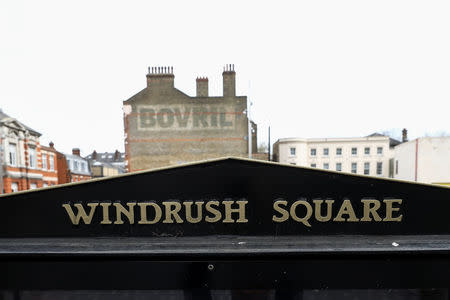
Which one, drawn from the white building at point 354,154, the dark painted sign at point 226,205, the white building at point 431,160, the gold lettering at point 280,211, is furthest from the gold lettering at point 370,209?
the white building at point 354,154

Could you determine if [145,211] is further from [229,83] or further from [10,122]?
[10,122]

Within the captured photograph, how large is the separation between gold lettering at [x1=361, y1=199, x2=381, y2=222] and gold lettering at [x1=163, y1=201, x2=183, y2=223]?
0.88 m

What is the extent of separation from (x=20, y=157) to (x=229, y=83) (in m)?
18.1

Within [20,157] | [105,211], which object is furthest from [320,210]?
[20,157]

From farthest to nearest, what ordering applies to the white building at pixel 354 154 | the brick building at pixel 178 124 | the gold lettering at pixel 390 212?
the white building at pixel 354 154
the brick building at pixel 178 124
the gold lettering at pixel 390 212

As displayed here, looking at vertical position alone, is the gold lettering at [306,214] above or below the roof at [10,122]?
below

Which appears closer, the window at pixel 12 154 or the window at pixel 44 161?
the window at pixel 12 154

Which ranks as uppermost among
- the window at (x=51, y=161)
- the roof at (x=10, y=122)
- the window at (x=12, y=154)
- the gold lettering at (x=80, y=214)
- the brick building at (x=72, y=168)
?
the roof at (x=10, y=122)

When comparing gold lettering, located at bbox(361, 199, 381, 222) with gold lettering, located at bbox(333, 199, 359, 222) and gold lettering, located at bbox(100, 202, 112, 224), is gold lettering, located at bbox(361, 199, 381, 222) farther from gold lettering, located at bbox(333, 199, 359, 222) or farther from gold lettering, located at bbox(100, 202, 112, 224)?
gold lettering, located at bbox(100, 202, 112, 224)

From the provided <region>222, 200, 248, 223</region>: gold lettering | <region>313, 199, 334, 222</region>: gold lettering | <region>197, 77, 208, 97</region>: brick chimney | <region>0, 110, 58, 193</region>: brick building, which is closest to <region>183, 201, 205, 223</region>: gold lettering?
<region>222, 200, 248, 223</region>: gold lettering

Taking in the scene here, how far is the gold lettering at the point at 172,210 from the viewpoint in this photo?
1110 mm

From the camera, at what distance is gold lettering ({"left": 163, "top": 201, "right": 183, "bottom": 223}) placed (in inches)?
43.7

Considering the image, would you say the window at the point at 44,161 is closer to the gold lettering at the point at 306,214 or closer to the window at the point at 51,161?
the window at the point at 51,161

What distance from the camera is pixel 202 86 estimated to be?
17938 millimetres
